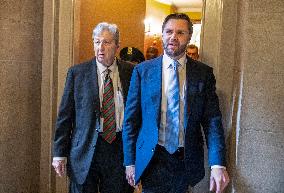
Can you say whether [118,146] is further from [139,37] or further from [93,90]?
[139,37]

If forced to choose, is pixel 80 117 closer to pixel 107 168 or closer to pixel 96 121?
pixel 96 121

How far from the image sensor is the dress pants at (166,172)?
2410 millimetres

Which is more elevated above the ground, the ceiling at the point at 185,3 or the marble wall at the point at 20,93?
the ceiling at the point at 185,3

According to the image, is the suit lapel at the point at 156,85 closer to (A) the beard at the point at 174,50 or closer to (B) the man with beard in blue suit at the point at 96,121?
(A) the beard at the point at 174,50

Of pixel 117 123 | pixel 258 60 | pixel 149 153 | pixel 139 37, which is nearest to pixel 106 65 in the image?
pixel 117 123

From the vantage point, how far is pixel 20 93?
3.64 meters

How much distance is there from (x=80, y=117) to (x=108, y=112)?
225 mm

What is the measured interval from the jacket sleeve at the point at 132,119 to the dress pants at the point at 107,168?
319mm

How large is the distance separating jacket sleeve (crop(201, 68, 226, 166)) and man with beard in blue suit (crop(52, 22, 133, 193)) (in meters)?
0.71

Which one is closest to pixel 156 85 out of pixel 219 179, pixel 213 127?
pixel 213 127

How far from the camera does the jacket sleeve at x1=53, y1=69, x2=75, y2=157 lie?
110 inches

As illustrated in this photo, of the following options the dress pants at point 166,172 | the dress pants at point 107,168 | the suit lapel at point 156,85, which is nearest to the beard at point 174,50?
the suit lapel at point 156,85

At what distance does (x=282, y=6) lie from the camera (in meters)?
2.63

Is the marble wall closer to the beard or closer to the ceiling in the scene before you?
the beard
